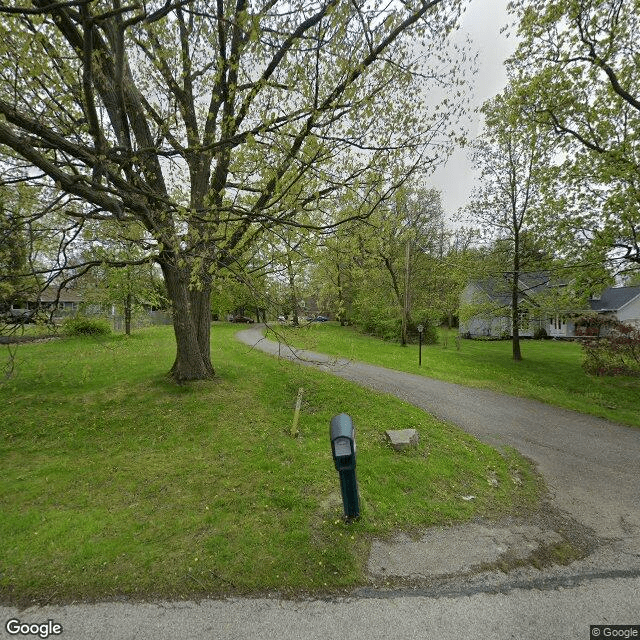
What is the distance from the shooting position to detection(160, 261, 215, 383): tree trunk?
784 cm

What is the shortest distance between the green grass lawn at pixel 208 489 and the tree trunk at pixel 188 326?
567mm

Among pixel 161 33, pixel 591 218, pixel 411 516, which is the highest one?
pixel 161 33

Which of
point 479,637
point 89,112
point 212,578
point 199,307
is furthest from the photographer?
point 199,307

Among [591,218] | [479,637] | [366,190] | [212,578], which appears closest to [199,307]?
[366,190]

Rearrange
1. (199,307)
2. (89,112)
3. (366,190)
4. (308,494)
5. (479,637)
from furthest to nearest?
(199,307)
(366,190)
(308,494)
(89,112)
(479,637)

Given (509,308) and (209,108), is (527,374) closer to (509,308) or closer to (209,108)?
(509,308)

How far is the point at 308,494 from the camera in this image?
4176mm

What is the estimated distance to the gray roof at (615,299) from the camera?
96.3 feet

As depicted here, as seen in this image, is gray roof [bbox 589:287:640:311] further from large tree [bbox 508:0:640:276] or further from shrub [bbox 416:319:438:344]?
large tree [bbox 508:0:640:276]

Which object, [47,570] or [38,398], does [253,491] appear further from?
[38,398]

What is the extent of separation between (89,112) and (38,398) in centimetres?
732

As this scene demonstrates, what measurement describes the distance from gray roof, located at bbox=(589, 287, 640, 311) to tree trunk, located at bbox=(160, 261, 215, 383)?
34683mm

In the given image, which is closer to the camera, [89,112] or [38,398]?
[89,112]

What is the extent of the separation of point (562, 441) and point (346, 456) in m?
5.41
